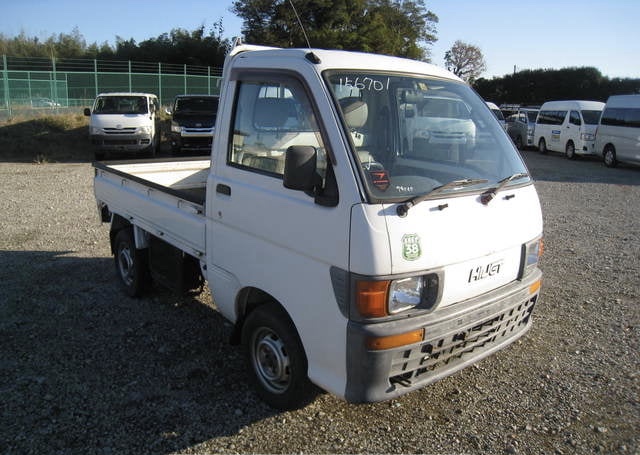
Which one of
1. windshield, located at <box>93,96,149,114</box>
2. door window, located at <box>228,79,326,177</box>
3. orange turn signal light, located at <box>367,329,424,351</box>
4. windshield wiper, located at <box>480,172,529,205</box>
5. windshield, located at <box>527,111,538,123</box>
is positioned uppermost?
windshield, located at <box>527,111,538,123</box>

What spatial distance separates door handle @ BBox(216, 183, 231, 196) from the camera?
138 inches

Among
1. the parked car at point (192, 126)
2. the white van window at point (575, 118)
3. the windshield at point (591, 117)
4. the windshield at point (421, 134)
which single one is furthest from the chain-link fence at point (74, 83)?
the windshield at point (421, 134)

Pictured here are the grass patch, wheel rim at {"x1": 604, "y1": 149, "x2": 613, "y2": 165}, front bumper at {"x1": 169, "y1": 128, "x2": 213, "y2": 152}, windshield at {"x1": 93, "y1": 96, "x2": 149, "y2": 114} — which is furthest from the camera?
wheel rim at {"x1": 604, "y1": 149, "x2": 613, "y2": 165}

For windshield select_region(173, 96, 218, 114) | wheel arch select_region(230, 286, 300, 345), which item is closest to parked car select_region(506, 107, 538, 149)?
windshield select_region(173, 96, 218, 114)

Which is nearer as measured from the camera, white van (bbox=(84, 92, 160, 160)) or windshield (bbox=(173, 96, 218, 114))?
white van (bbox=(84, 92, 160, 160))

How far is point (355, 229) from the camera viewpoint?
263 cm

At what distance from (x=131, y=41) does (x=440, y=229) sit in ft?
178

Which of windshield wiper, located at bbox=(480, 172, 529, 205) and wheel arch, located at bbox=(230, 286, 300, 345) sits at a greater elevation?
windshield wiper, located at bbox=(480, 172, 529, 205)

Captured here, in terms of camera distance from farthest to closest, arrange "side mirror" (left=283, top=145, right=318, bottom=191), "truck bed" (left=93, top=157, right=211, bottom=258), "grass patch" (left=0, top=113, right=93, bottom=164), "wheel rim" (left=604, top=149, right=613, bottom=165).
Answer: "wheel rim" (left=604, top=149, right=613, bottom=165) → "grass patch" (left=0, top=113, right=93, bottom=164) → "truck bed" (left=93, top=157, right=211, bottom=258) → "side mirror" (left=283, top=145, right=318, bottom=191)

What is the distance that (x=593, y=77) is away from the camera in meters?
39.8

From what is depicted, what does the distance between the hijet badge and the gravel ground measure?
1.25 m

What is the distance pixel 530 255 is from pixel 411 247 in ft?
4.04

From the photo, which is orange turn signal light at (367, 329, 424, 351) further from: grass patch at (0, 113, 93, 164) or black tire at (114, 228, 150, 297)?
grass patch at (0, 113, 93, 164)

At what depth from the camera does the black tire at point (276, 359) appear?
10.2 feet
